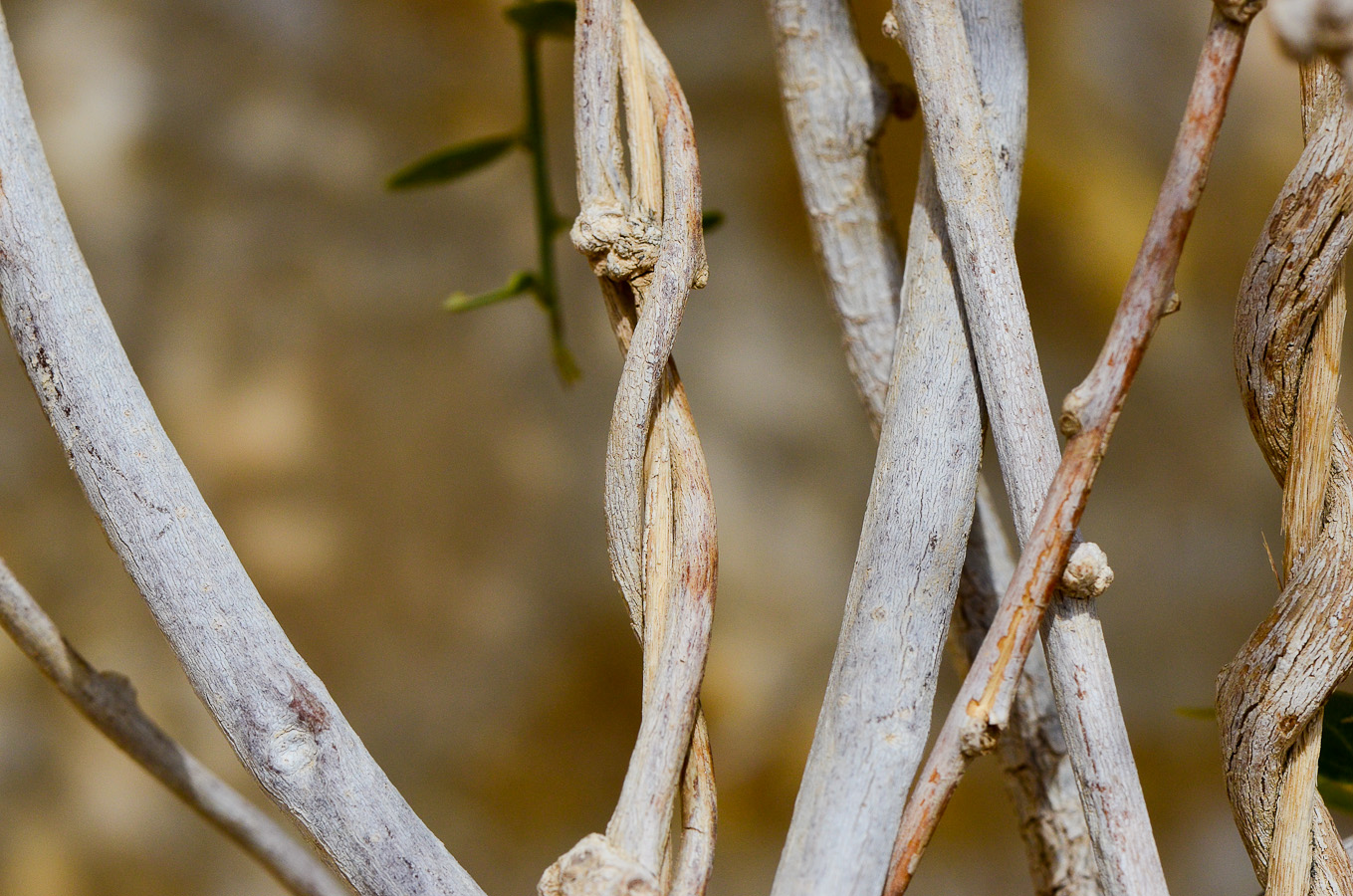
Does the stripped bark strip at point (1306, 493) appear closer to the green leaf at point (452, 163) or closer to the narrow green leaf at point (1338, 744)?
the narrow green leaf at point (1338, 744)

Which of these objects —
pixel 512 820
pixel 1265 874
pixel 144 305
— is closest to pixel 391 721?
pixel 512 820

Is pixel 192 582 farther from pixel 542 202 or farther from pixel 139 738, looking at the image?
pixel 542 202

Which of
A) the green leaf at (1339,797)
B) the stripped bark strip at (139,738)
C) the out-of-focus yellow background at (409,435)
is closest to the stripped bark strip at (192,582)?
the stripped bark strip at (139,738)

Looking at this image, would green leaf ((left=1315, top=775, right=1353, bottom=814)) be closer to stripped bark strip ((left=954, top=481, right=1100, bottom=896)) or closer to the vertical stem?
stripped bark strip ((left=954, top=481, right=1100, bottom=896))

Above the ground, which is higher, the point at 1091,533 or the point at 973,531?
the point at 1091,533

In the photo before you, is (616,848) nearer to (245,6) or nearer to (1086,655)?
(1086,655)

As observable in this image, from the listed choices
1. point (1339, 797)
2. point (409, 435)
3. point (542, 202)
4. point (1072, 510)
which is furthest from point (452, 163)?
point (1339, 797)
